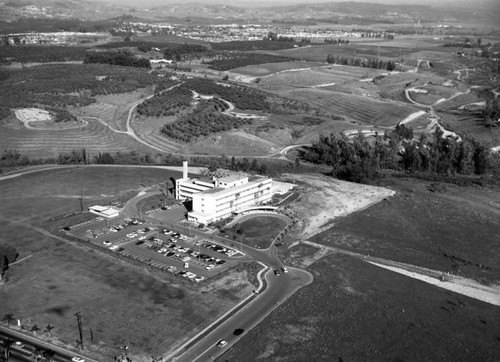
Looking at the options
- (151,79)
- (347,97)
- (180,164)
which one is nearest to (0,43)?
(151,79)

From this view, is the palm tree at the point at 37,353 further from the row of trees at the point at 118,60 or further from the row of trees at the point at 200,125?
the row of trees at the point at 118,60

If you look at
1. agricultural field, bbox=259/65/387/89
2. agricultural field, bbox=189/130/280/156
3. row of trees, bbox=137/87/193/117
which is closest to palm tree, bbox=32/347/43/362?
agricultural field, bbox=189/130/280/156

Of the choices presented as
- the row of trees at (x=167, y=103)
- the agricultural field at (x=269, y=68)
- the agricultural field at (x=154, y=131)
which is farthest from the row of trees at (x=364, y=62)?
the agricultural field at (x=154, y=131)

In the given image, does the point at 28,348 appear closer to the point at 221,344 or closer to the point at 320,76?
the point at 221,344

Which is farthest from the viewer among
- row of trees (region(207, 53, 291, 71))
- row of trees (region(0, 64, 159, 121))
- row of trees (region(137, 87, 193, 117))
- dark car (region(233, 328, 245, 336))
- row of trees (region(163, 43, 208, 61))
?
row of trees (region(163, 43, 208, 61))

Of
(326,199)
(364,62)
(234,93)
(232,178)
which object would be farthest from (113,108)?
(364,62)

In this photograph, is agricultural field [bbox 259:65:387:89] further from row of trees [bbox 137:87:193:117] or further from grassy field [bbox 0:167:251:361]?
grassy field [bbox 0:167:251:361]
